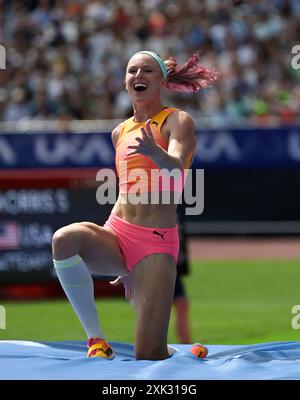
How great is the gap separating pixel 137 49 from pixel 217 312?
368 inches

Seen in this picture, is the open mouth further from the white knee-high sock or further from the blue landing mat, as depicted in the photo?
the blue landing mat

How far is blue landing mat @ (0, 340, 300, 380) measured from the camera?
534 centimetres

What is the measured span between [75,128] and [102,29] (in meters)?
3.30

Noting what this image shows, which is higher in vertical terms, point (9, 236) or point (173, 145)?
point (173, 145)

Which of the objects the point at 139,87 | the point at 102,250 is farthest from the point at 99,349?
the point at 139,87

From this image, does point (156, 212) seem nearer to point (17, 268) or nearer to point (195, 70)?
point (195, 70)

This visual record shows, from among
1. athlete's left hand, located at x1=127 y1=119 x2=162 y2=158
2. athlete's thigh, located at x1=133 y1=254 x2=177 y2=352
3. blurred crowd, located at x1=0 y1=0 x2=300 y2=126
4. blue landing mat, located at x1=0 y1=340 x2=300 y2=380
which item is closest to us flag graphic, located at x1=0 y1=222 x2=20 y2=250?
blue landing mat, located at x1=0 y1=340 x2=300 y2=380

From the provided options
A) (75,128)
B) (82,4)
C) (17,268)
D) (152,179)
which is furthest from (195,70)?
(82,4)

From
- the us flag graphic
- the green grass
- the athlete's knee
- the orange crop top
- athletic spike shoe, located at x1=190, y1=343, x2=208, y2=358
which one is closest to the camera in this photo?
the athlete's knee

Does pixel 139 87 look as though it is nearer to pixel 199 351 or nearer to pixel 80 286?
pixel 80 286

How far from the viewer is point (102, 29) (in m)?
20.2

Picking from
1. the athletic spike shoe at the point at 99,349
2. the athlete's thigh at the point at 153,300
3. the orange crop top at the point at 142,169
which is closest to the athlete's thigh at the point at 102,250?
the athlete's thigh at the point at 153,300

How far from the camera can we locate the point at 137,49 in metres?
19.8

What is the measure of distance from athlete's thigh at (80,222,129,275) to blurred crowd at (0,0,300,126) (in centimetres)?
1157
